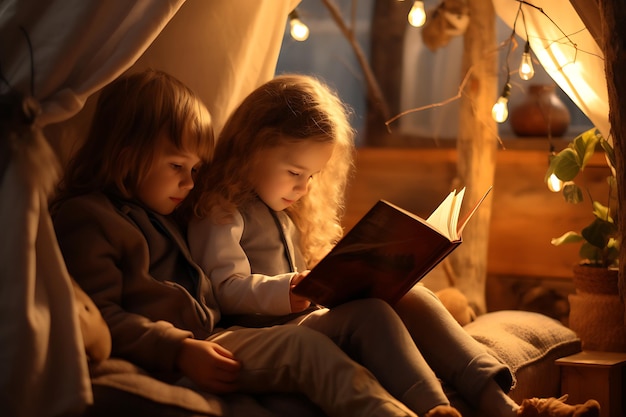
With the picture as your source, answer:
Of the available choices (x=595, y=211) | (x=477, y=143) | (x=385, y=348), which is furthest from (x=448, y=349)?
(x=477, y=143)

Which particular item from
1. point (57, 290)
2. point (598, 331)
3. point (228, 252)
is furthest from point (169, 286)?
point (598, 331)

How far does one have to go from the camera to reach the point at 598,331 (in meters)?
2.71

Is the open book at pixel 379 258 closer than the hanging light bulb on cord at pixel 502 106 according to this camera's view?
Yes

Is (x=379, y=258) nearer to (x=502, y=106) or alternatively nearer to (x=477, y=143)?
(x=502, y=106)

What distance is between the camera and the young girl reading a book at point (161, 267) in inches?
65.9

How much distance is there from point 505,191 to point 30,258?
2.40 m

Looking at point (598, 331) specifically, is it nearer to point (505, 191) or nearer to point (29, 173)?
point (505, 191)

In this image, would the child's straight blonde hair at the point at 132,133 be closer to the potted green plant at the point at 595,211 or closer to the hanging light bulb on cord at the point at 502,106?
the hanging light bulb on cord at the point at 502,106

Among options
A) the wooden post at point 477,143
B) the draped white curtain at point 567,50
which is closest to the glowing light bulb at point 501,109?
the draped white curtain at point 567,50

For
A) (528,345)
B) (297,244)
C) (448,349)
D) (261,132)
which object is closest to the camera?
(448,349)

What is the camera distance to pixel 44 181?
1562 millimetres

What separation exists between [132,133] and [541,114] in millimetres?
1998

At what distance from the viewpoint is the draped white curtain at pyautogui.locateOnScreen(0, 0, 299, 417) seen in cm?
150

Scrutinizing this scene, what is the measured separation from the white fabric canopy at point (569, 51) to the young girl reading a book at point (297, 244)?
620mm
